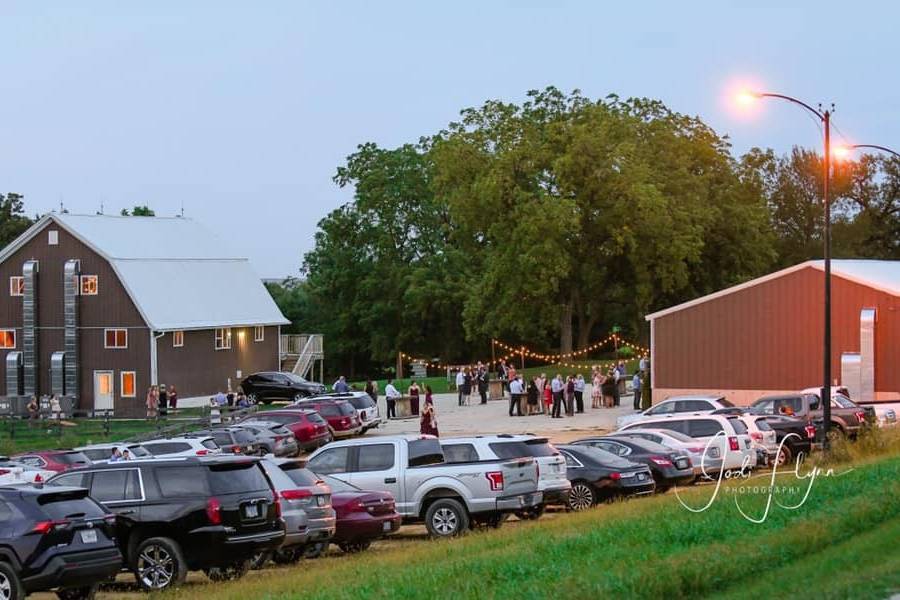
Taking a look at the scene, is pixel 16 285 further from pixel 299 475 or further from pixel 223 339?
pixel 299 475

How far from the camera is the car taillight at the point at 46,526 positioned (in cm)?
1608

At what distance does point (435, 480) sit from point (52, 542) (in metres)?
8.17

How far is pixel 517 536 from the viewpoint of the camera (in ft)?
61.6

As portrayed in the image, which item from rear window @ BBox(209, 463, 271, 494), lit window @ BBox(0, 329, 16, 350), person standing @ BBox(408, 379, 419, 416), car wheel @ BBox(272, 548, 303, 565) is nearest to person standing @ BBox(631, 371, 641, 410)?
person standing @ BBox(408, 379, 419, 416)

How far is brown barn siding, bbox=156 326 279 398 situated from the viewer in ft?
221

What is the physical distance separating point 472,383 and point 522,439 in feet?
139

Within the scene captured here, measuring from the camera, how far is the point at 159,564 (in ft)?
59.6

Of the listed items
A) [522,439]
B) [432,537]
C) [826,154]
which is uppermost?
[826,154]

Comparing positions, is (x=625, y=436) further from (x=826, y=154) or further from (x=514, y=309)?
(x=514, y=309)

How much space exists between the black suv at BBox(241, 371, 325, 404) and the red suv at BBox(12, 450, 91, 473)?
33.2 meters

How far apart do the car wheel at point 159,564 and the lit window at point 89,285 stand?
5160 centimetres

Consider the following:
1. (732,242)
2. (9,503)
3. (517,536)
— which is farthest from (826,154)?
(732,242)

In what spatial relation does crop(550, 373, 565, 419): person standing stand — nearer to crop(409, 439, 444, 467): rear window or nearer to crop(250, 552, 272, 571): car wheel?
crop(409, 439, 444, 467): rear window

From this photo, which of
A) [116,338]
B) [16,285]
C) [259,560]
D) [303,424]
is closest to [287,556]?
[259,560]
